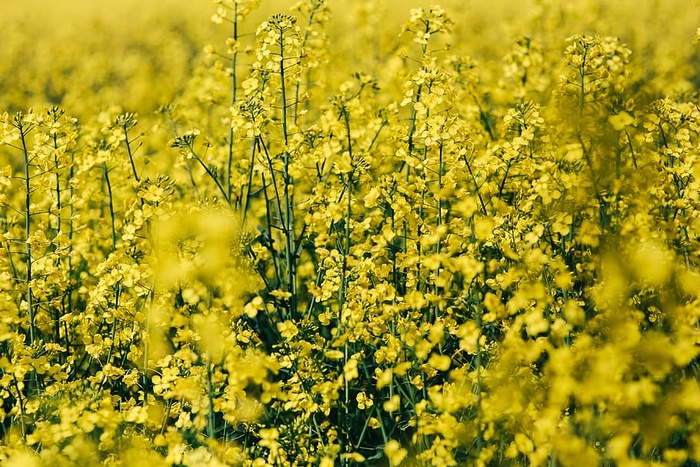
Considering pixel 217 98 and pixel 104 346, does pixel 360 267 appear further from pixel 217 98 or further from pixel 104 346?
pixel 217 98

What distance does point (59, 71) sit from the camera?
35.7ft

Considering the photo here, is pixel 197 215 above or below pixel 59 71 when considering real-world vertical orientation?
below

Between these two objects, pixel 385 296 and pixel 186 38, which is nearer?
pixel 385 296

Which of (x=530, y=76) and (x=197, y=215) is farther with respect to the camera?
(x=530, y=76)

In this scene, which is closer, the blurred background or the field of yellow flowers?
the field of yellow flowers

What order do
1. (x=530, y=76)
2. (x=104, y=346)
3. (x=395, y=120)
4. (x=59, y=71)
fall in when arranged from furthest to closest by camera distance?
(x=59, y=71) < (x=530, y=76) < (x=395, y=120) < (x=104, y=346)

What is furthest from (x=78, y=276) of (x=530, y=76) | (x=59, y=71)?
(x=59, y=71)

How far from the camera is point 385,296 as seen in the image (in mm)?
2805

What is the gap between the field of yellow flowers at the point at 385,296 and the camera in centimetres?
226

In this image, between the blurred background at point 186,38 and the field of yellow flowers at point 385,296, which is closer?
the field of yellow flowers at point 385,296

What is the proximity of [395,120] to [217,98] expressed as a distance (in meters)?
1.07

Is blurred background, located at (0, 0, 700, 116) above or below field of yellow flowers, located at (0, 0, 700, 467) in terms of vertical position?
above

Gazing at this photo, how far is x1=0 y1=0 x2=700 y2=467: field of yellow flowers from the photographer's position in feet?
7.41

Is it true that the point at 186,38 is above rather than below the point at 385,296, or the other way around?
above
